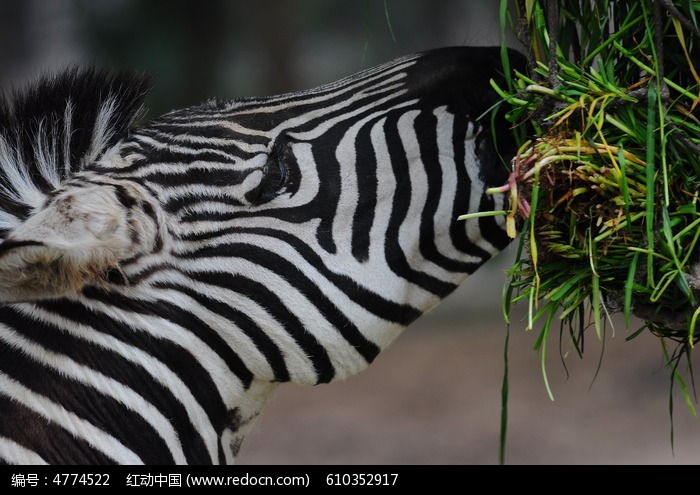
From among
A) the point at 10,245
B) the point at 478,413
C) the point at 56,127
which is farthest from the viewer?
the point at 478,413

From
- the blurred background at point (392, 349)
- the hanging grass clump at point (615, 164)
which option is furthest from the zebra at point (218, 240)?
the blurred background at point (392, 349)

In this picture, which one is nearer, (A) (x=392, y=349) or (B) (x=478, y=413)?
(B) (x=478, y=413)

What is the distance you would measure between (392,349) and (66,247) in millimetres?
8024

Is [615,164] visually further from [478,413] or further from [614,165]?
[478,413]

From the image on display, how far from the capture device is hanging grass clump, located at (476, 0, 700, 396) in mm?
1873

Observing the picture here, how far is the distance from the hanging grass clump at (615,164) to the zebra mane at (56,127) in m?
1.19

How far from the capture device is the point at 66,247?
193 cm

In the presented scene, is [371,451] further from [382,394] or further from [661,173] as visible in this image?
[661,173]

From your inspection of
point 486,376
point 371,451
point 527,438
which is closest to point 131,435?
point 371,451

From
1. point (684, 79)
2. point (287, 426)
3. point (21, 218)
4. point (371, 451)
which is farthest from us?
point (287, 426)

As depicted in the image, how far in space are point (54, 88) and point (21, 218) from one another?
0.49 metres

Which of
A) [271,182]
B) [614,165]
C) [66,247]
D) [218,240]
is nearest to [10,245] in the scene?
[66,247]

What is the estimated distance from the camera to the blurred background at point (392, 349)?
6914 millimetres

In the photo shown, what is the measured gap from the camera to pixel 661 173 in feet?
6.27
